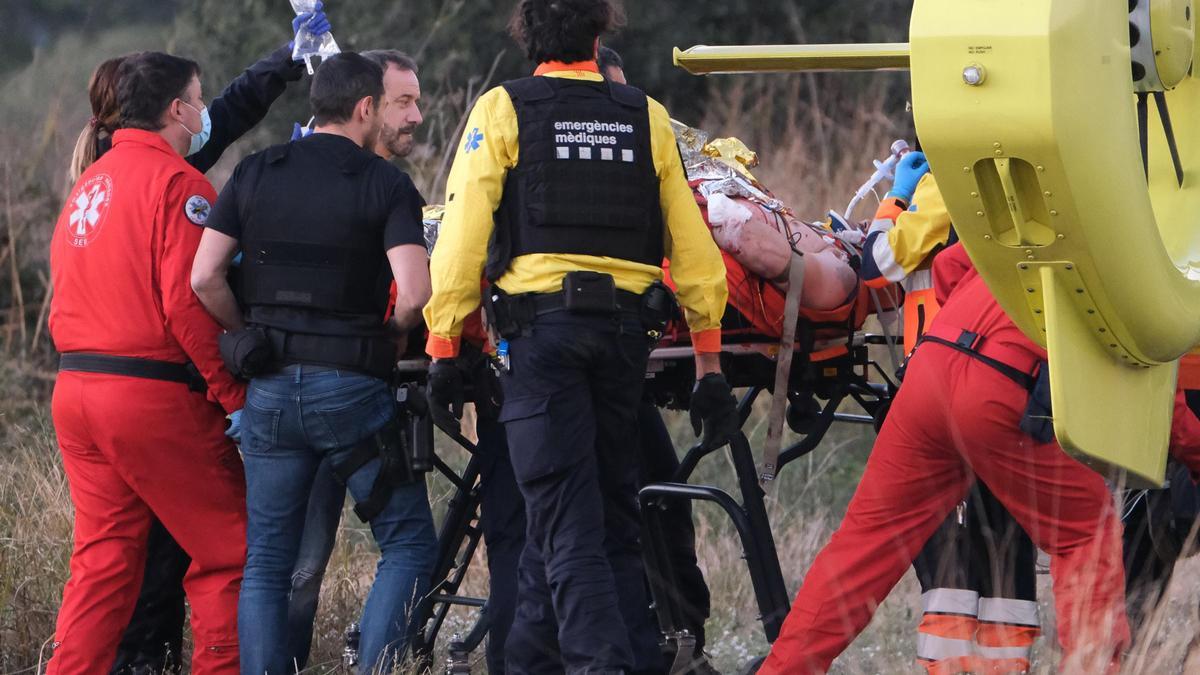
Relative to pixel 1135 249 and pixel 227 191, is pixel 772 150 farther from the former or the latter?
pixel 1135 249

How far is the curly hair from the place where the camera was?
4621 mm

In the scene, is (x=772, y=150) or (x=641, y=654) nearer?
(x=641, y=654)

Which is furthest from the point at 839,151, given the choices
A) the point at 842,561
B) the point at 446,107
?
the point at 842,561

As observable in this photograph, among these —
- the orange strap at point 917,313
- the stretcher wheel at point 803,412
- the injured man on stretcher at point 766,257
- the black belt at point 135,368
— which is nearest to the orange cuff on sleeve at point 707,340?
the injured man on stretcher at point 766,257

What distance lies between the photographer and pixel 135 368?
15.9 feet

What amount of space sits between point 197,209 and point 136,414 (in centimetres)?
60

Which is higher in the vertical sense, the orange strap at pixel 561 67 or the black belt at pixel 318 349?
the orange strap at pixel 561 67

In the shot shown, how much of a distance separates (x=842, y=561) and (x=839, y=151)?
8.06 meters

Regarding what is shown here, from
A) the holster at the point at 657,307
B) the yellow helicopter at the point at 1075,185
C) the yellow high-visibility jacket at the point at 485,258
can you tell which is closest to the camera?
the yellow helicopter at the point at 1075,185

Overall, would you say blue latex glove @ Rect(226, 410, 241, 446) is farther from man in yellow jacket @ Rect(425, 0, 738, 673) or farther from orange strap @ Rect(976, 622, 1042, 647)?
orange strap @ Rect(976, 622, 1042, 647)

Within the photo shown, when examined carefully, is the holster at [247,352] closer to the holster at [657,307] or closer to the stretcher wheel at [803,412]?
the holster at [657,307]

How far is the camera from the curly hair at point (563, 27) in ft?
15.2

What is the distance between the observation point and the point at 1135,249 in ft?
11.8

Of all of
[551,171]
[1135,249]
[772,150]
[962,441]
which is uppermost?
[772,150]
